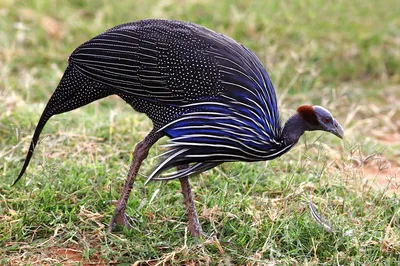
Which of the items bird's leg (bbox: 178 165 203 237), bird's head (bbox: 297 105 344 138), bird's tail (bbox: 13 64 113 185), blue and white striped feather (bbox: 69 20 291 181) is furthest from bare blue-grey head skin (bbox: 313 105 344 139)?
bird's tail (bbox: 13 64 113 185)

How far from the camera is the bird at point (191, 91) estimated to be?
2.88m

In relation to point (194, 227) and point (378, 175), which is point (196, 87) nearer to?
point (194, 227)

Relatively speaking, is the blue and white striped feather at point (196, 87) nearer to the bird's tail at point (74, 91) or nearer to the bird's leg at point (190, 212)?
the bird's tail at point (74, 91)

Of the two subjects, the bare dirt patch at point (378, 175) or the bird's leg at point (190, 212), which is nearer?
the bird's leg at point (190, 212)

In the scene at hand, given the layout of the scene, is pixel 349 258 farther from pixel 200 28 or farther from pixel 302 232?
pixel 200 28

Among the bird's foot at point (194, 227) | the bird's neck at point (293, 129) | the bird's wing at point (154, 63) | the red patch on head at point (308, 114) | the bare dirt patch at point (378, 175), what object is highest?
the bird's wing at point (154, 63)

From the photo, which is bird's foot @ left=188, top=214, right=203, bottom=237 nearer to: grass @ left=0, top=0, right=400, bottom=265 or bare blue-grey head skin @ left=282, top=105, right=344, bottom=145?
grass @ left=0, top=0, right=400, bottom=265

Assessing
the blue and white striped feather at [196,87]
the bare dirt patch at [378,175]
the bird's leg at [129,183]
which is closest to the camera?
the blue and white striped feather at [196,87]

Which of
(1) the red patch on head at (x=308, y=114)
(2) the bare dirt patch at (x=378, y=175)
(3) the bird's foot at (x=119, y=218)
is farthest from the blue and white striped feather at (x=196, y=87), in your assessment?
(2) the bare dirt patch at (x=378, y=175)

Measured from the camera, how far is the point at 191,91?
115 inches

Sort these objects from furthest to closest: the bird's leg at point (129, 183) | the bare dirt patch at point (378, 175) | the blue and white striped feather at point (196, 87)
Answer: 1. the bare dirt patch at point (378, 175)
2. the bird's leg at point (129, 183)
3. the blue and white striped feather at point (196, 87)

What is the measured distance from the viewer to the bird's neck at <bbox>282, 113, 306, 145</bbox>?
2.99 metres

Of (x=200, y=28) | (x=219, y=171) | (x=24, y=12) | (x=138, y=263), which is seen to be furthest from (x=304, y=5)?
(x=138, y=263)

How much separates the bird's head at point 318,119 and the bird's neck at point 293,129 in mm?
25
